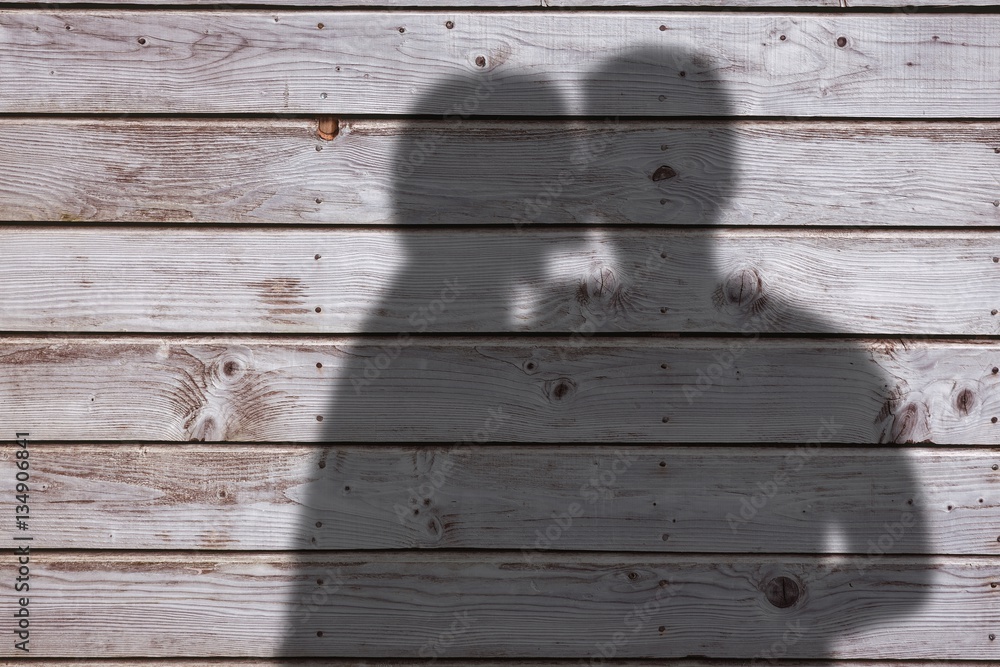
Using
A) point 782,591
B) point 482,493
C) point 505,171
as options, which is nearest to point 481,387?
point 482,493

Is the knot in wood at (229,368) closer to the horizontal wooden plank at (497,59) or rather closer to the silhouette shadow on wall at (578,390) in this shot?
the silhouette shadow on wall at (578,390)

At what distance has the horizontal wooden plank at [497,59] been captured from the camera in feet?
4.29

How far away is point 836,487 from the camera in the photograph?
4.42 feet

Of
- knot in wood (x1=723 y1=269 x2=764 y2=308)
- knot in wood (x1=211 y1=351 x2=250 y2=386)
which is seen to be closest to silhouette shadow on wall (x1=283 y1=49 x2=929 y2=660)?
knot in wood (x1=723 y1=269 x2=764 y2=308)

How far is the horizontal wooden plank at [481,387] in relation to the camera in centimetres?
133

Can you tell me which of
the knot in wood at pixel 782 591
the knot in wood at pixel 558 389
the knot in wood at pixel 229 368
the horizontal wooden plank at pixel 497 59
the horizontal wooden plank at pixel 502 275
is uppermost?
the horizontal wooden plank at pixel 497 59

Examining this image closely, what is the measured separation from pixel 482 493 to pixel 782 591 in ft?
2.56

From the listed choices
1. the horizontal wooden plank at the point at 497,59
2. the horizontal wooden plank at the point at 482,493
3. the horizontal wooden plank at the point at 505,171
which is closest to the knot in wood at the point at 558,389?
the horizontal wooden plank at the point at 482,493

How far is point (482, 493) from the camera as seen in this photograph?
135 cm

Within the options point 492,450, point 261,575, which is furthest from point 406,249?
point 261,575

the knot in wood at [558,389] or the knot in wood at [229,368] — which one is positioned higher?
the knot in wood at [558,389]

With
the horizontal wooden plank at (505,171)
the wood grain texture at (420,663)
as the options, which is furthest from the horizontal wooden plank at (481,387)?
the wood grain texture at (420,663)

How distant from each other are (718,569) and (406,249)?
1100 mm

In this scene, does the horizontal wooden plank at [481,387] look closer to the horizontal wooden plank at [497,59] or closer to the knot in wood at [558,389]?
the knot in wood at [558,389]
